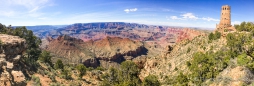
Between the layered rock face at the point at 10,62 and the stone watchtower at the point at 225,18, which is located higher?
the stone watchtower at the point at 225,18

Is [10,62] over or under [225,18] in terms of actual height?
under

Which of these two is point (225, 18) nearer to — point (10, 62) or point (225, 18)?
point (225, 18)

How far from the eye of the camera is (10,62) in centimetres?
3694

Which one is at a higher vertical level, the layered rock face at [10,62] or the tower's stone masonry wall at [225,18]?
the tower's stone masonry wall at [225,18]

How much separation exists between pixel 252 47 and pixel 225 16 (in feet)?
157

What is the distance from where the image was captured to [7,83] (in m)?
27.9

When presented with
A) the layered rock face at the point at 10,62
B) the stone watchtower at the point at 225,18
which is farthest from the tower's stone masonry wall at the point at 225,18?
the layered rock face at the point at 10,62

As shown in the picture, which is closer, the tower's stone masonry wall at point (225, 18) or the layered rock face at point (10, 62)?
the layered rock face at point (10, 62)

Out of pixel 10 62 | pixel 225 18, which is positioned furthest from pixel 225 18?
pixel 10 62

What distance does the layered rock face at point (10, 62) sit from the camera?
28609mm

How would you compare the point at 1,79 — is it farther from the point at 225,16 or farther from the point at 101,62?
the point at 101,62

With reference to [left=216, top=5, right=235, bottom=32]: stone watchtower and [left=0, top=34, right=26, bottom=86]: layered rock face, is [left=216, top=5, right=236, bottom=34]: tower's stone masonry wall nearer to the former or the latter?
[left=216, top=5, right=235, bottom=32]: stone watchtower

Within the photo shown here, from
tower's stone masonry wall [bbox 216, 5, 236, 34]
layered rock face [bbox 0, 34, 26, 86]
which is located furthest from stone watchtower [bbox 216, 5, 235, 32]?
layered rock face [bbox 0, 34, 26, 86]

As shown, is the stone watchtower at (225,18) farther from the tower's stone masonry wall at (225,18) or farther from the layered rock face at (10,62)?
the layered rock face at (10,62)
